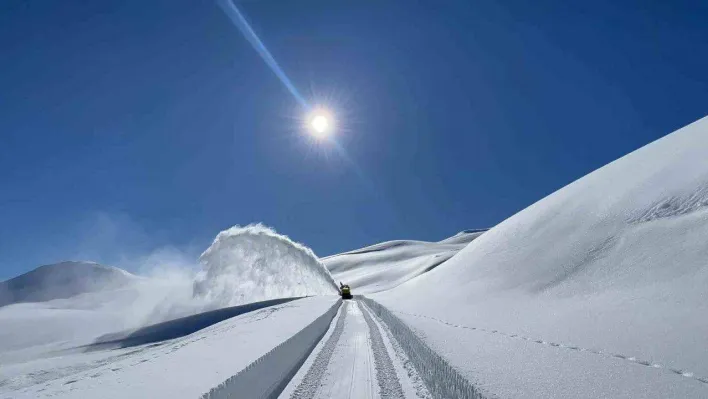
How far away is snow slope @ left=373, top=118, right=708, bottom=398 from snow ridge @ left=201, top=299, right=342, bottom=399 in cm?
255

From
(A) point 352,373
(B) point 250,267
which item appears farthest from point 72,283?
(A) point 352,373

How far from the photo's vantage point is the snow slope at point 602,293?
165 inches

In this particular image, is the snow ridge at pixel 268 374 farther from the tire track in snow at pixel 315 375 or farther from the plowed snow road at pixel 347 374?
the tire track in snow at pixel 315 375

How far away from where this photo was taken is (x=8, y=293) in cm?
19562

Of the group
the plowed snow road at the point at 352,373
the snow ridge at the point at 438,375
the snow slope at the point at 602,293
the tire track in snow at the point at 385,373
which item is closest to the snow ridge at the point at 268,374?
the plowed snow road at the point at 352,373

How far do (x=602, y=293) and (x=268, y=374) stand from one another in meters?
9.85

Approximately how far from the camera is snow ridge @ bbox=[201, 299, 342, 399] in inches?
165

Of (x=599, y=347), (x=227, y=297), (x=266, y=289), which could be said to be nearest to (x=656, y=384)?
(x=599, y=347)

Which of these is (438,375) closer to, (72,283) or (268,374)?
(268,374)

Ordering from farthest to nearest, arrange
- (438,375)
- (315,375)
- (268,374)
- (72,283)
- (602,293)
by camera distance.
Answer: (72,283) → (602,293) → (315,375) → (268,374) → (438,375)

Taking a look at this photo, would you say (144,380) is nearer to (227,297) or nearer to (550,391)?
(550,391)

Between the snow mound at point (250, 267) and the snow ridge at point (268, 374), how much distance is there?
26483mm

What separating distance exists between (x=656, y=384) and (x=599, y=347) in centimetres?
263

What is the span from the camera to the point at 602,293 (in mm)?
11258
